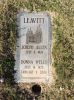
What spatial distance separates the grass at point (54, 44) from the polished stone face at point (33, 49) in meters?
0.08

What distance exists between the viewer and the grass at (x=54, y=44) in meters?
3.35

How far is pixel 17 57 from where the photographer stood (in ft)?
11.1

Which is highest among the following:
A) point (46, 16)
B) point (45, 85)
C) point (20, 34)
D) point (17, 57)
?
point (46, 16)

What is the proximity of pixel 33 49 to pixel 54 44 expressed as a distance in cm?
28

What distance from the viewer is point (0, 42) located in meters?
3.36

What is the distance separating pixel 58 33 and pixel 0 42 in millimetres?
764

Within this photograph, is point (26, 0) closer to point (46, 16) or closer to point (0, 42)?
point (46, 16)

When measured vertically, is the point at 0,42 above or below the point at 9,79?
above

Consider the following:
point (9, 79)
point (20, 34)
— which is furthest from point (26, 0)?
point (9, 79)

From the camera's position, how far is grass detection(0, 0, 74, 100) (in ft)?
11.0

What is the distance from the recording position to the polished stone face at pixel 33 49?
133 inches

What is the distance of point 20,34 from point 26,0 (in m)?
0.46

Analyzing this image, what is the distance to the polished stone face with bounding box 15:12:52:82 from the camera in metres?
3.38

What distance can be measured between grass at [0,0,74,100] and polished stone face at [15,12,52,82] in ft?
0.26
